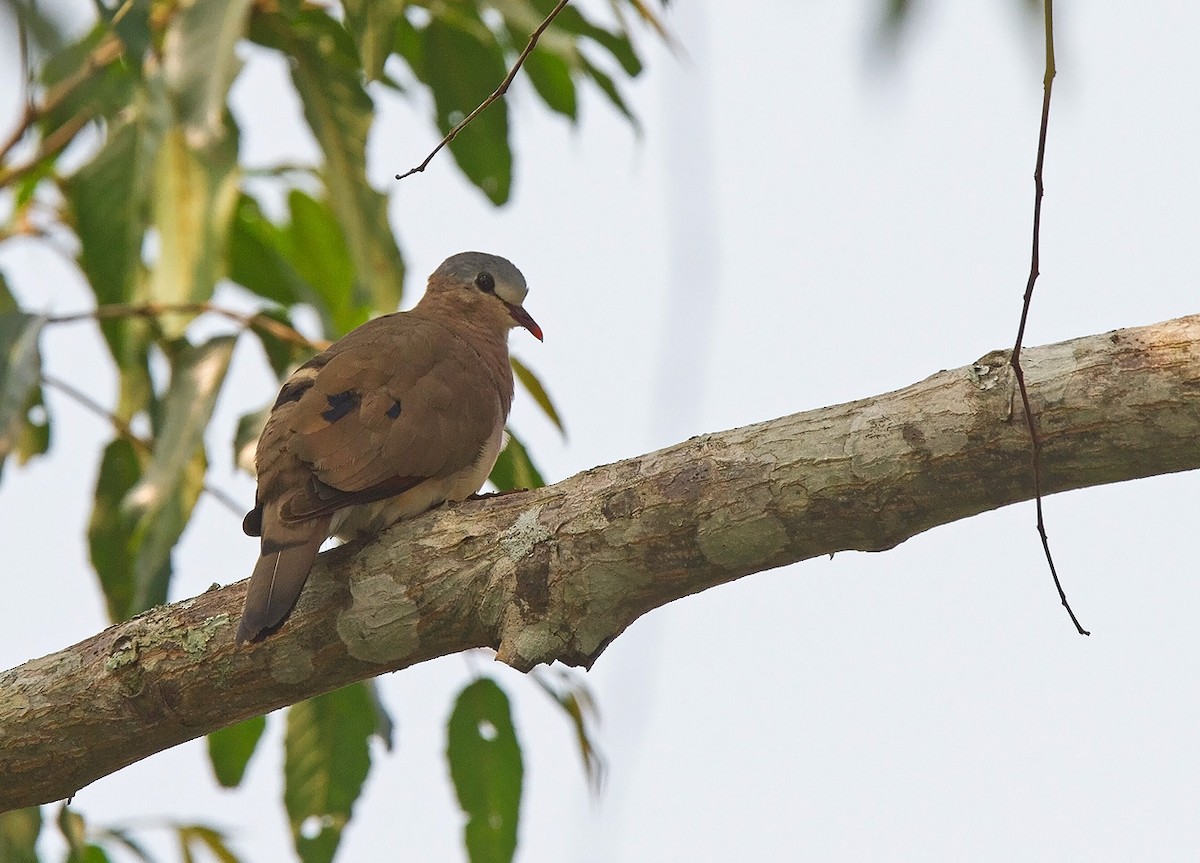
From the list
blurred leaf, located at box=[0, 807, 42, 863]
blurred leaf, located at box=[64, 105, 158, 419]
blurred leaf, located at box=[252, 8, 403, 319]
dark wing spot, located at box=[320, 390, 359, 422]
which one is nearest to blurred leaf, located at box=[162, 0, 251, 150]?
blurred leaf, located at box=[64, 105, 158, 419]

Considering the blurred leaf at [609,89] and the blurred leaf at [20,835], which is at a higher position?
the blurred leaf at [609,89]

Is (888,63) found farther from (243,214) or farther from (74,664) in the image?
(243,214)

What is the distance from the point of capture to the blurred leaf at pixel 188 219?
418 cm

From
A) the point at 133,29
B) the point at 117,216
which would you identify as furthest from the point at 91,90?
the point at 133,29

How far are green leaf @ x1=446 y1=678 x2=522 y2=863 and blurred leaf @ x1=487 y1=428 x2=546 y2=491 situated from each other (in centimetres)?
54

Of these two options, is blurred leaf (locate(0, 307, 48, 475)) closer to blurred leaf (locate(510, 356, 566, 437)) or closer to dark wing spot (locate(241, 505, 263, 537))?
dark wing spot (locate(241, 505, 263, 537))

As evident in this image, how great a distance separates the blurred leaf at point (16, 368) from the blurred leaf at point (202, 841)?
5.21ft

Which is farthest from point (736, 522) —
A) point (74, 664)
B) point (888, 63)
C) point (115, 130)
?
point (115, 130)

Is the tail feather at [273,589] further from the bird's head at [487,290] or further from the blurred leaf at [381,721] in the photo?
the bird's head at [487,290]

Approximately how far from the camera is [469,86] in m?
4.54

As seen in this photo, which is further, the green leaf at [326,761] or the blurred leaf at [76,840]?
the blurred leaf at [76,840]

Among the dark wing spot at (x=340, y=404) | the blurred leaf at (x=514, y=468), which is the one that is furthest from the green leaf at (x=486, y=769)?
the dark wing spot at (x=340, y=404)

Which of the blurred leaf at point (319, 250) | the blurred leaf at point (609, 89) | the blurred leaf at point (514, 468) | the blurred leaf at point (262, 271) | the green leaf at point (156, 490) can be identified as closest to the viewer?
the green leaf at point (156, 490)

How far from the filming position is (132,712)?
294cm
